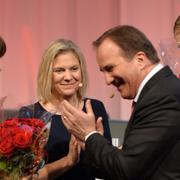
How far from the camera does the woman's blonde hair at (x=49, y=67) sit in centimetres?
200

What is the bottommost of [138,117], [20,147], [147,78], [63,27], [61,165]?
[61,165]

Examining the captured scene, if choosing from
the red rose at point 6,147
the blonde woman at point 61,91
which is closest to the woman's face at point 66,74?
the blonde woman at point 61,91

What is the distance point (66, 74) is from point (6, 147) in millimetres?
649

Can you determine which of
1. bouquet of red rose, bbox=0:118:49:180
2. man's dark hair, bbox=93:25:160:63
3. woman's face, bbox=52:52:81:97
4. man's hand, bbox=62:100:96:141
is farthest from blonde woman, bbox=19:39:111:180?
man's dark hair, bbox=93:25:160:63

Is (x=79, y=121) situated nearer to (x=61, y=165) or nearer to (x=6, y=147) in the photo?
(x=6, y=147)

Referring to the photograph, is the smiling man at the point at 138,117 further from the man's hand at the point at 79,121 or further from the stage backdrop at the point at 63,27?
the stage backdrop at the point at 63,27

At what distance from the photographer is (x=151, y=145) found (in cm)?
121

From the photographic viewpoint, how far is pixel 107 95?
114 inches

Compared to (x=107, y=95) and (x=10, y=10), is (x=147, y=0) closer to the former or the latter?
(x=107, y=95)

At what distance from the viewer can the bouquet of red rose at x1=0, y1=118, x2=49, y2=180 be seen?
1.43 metres

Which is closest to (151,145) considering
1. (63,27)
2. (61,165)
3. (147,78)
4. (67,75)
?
(147,78)

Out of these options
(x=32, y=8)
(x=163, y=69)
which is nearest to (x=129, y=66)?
(x=163, y=69)

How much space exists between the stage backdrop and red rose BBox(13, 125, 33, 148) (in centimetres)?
142

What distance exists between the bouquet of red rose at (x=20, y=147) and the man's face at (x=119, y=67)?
32cm
